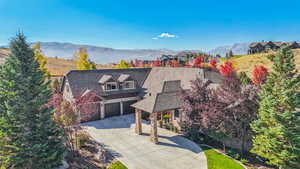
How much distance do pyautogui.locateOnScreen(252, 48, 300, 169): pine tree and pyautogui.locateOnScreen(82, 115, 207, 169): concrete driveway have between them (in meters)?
5.06

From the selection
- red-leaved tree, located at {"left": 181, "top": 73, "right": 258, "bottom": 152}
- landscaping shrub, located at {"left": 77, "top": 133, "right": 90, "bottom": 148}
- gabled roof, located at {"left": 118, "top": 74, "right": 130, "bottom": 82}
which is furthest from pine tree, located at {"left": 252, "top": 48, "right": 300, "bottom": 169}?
gabled roof, located at {"left": 118, "top": 74, "right": 130, "bottom": 82}

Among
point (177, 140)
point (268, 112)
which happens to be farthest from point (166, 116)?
point (268, 112)

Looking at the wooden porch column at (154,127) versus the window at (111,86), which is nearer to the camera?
the wooden porch column at (154,127)

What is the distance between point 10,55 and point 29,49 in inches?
46.9

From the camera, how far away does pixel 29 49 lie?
40.8 feet

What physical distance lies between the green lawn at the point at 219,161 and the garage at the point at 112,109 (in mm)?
15274

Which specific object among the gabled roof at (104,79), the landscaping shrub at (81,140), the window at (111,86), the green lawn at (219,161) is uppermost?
the gabled roof at (104,79)

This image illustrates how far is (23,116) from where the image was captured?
39.2 ft

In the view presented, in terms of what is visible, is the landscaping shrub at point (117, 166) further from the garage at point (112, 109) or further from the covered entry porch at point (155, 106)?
the garage at point (112, 109)

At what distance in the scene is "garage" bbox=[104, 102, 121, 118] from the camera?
2638 centimetres

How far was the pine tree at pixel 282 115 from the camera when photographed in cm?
1159

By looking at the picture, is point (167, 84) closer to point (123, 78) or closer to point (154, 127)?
point (123, 78)

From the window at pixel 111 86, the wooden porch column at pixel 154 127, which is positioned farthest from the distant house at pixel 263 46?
the wooden porch column at pixel 154 127

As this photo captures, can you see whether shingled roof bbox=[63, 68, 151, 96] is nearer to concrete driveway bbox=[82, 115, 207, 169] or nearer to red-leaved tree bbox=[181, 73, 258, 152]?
concrete driveway bbox=[82, 115, 207, 169]
